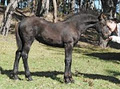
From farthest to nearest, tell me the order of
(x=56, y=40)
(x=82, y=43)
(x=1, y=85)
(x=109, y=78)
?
(x=82, y=43), (x=109, y=78), (x=56, y=40), (x=1, y=85)

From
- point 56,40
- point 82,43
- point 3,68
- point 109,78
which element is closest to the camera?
point 56,40

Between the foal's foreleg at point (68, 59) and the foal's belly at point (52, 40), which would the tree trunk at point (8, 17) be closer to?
the foal's belly at point (52, 40)

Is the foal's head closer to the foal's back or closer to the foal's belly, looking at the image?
the foal's back

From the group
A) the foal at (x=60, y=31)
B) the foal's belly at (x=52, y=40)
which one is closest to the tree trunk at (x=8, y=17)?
the foal at (x=60, y=31)

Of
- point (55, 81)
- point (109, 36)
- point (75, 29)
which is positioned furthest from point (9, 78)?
point (109, 36)

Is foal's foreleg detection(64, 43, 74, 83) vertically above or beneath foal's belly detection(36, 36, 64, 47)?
beneath

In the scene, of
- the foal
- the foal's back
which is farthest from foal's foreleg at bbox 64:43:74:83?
the foal's back

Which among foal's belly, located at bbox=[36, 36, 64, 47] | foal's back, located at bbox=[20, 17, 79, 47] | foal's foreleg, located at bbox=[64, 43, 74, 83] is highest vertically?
foal's back, located at bbox=[20, 17, 79, 47]

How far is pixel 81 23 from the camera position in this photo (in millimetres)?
9031

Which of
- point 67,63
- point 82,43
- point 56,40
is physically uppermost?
point 56,40

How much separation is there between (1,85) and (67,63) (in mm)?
2099

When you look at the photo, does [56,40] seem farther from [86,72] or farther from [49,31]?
[86,72]

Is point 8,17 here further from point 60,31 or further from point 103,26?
point 103,26

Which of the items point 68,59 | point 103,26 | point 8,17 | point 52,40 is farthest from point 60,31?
point 8,17
